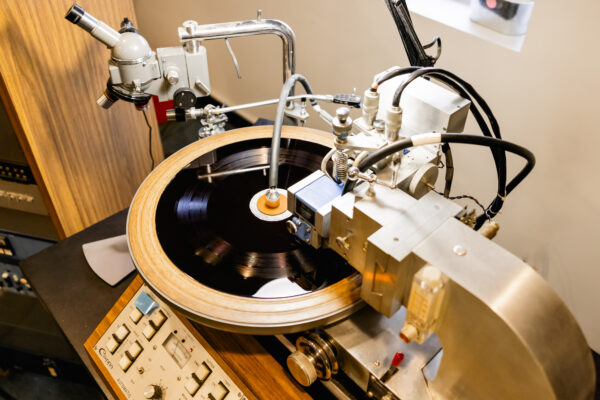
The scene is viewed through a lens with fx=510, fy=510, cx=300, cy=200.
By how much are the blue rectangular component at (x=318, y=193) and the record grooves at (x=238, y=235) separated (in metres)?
0.17

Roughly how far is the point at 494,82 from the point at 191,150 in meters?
0.96

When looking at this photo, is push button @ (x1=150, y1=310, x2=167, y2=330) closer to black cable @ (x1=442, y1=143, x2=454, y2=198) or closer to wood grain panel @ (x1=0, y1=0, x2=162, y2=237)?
black cable @ (x1=442, y1=143, x2=454, y2=198)

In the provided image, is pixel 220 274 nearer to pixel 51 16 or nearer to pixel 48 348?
pixel 51 16

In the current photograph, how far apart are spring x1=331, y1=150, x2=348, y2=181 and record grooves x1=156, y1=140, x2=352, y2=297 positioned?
0.22 metres

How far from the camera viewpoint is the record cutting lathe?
0.79 m

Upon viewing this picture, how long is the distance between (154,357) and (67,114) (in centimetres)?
99

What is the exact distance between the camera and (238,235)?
127 cm

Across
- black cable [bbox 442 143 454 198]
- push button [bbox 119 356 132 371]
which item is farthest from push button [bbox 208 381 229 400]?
black cable [bbox 442 143 454 198]

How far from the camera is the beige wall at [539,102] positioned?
1.41 meters

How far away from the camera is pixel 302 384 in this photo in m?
1.03

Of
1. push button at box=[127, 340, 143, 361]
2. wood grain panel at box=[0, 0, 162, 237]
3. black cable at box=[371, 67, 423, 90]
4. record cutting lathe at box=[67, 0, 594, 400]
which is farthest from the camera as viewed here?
wood grain panel at box=[0, 0, 162, 237]

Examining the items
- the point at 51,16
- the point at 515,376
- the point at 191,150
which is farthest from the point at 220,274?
the point at 51,16

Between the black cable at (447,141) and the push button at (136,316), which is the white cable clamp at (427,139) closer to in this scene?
the black cable at (447,141)

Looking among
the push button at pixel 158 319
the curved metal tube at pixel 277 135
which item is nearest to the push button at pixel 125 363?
the push button at pixel 158 319
